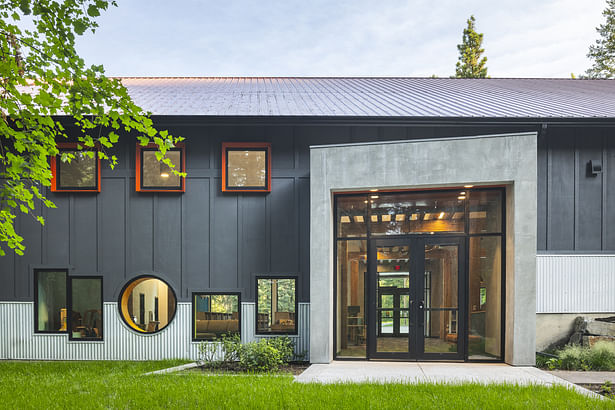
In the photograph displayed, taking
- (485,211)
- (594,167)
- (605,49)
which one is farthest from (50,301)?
(605,49)

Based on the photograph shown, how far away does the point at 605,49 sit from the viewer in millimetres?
34906

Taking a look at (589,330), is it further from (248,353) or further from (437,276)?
(248,353)

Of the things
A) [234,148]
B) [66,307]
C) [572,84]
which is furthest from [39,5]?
[572,84]

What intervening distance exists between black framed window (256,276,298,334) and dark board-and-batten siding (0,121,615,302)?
0.23 metres

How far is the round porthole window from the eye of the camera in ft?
37.8

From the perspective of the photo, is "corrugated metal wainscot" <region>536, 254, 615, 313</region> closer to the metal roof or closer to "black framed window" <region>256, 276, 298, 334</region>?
the metal roof

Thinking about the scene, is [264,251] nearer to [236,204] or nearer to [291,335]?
[236,204]

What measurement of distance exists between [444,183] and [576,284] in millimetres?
4499

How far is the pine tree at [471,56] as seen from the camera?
34875 mm

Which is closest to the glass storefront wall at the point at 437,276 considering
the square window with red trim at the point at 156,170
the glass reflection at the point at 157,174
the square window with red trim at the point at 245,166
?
the square window with red trim at the point at 245,166

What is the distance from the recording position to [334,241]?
34.2ft

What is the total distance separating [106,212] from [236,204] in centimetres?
332

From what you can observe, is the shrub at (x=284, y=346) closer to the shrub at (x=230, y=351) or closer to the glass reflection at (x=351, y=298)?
the shrub at (x=230, y=351)

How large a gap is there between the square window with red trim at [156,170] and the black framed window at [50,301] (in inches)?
122
